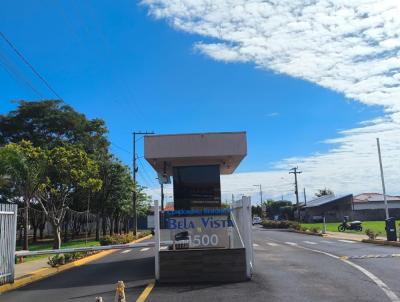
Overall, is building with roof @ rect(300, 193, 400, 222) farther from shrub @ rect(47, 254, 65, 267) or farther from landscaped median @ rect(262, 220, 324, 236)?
shrub @ rect(47, 254, 65, 267)

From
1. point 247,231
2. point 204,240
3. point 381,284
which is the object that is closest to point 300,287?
point 381,284

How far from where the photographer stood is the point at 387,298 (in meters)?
9.72

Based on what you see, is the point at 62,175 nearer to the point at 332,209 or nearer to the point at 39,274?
the point at 39,274

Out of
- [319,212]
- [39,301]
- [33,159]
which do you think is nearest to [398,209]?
[319,212]

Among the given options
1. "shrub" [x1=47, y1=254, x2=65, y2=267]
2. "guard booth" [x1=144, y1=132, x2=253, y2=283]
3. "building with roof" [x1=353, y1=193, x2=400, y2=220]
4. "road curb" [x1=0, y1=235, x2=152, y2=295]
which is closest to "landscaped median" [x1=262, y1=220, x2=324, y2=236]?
"building with roof" [x1=353, y1=193, x2=400, y2=220]

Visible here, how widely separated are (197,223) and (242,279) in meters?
2.74

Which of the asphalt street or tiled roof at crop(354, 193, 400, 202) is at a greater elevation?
tiled roof at crop(354, 193, 400, 202)

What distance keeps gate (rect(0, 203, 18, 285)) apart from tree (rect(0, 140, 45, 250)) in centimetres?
1182

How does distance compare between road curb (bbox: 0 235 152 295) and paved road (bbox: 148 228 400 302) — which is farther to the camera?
road curb (bbox: 0 235 152 295)

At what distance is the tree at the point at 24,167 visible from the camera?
25.1m

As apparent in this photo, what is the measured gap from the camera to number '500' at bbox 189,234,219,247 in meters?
14.5

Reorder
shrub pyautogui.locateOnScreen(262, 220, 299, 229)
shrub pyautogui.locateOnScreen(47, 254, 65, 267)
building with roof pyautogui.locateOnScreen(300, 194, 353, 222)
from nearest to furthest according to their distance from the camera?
shrub pyautogui.locateOnScreen(47, 254, 65, 267) < shrub pyautogui.locateOnScreen(262, 220, 299, 229) < building with roof pyautogui.locateOnScreen(300, 194, 353, 222)

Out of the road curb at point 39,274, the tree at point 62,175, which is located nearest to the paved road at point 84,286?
the road curb at point 39,274

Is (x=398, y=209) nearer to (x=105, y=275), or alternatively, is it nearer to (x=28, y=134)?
(x=28, y=134)
